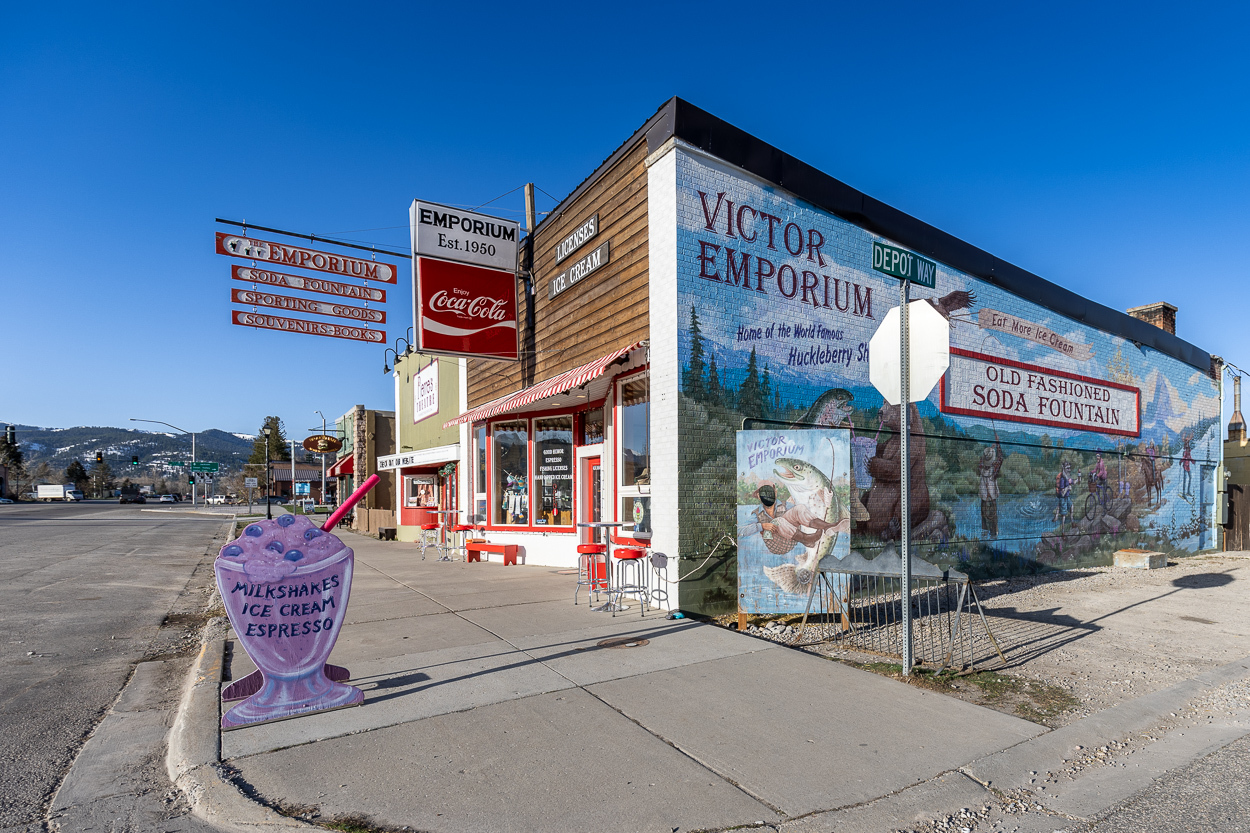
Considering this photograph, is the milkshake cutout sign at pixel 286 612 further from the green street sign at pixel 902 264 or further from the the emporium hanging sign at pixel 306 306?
the the emporium hanging sign at pixel 306 306

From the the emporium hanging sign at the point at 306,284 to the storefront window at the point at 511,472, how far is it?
11.4ft

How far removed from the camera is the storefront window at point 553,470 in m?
12.7

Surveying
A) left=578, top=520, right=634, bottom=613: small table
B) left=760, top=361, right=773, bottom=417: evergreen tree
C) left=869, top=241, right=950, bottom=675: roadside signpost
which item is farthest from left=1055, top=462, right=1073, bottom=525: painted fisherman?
left=869, top=241, right=950, bottom=675: roadside signpost

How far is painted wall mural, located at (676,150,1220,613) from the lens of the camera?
8609mm

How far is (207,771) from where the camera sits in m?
3.88

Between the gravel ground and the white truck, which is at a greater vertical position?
the gravel ground

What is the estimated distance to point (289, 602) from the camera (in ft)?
15.6

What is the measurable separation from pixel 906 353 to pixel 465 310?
8435 millimetres

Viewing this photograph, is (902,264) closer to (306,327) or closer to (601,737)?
(601,737)

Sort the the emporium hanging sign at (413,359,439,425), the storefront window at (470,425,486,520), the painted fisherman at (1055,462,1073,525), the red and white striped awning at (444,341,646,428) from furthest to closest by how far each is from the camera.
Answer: the the emporium hanging sign at (413,359,439,425) < the storefront window at (470,425,486,520) < the painted fisherman at (1055,462,1073,525) < the red and white striped awning at (444,341,646,428)

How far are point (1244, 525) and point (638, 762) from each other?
22.6m

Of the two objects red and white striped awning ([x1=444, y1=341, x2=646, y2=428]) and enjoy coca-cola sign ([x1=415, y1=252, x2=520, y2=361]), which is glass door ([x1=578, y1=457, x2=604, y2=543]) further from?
enjoy coca-cola sign ([x1=415, y1=252, x2=520, y2=361])

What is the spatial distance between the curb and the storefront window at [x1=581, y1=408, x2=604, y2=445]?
693 cm

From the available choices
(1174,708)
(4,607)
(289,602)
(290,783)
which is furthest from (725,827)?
(4,607)
